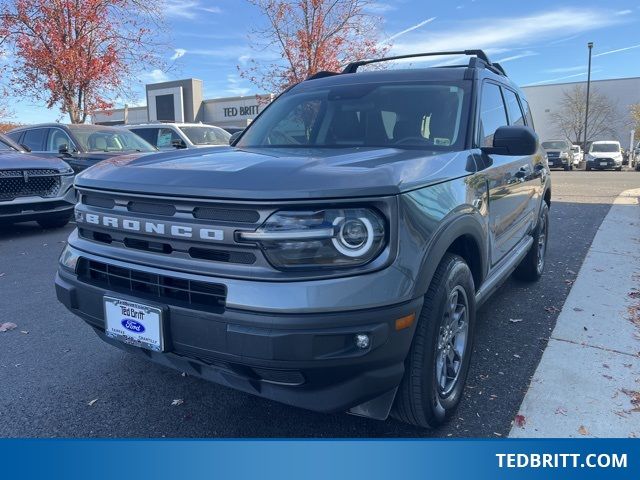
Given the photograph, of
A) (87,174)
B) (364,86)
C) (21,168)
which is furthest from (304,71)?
(87,174)

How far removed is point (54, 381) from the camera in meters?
3.06

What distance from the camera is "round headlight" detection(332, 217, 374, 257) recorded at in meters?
1.94

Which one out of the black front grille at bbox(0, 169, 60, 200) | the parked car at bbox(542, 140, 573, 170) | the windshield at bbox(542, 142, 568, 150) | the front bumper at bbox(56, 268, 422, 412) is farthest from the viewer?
the windshield at bbox(542, 142, 568, 150)

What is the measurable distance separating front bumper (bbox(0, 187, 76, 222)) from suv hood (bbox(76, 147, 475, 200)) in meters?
5.37

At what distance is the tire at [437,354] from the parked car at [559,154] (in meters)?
28.5

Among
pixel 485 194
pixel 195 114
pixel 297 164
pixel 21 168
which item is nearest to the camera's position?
pixel 297 164

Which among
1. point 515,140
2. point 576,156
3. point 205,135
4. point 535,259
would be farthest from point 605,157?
point 515,140

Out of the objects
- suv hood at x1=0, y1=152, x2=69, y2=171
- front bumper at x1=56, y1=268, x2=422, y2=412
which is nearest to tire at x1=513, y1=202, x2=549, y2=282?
front bumper at x1=56, y1=268, x2=422, y2=412

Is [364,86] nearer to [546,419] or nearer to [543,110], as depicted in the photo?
[546,419]

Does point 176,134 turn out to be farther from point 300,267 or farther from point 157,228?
point 300,267

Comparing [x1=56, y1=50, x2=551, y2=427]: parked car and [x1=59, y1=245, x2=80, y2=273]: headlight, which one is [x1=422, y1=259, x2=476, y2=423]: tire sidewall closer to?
[x1=56, y1=50, x2=551, y2=427]: parked car

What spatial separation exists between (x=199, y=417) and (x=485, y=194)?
2.03 m

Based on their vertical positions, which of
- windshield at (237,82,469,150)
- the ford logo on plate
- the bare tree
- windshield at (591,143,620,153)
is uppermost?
the bare tree

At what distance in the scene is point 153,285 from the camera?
2.21 metres
